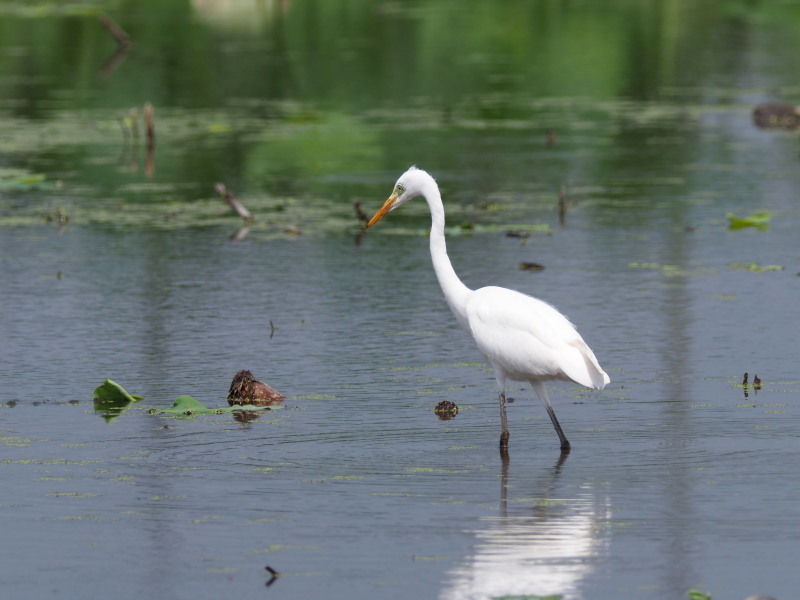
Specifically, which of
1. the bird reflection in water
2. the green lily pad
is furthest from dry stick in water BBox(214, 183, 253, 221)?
the bird reflection in water

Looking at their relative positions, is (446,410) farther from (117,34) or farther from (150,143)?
(117,34)

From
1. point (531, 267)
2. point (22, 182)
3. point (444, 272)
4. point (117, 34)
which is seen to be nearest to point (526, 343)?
point (444, 272)

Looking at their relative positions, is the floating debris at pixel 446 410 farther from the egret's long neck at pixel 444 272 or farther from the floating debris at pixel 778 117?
the floating debris at pixel 778 117

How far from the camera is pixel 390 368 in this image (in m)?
11.0

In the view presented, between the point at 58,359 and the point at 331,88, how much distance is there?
59.2ft

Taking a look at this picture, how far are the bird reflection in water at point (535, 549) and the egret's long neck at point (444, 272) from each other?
1473 mm

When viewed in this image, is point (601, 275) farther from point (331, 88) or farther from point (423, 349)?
point (331, 88)

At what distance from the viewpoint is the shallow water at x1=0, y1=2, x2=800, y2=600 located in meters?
7.12

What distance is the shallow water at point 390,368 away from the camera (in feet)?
23.4

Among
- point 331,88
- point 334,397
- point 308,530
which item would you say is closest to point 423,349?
point 334,397

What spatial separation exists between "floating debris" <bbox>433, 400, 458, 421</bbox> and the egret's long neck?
0.60 m

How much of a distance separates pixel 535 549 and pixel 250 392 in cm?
335

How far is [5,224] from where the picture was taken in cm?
1736

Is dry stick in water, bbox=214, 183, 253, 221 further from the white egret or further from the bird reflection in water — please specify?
the bird reflection in water
